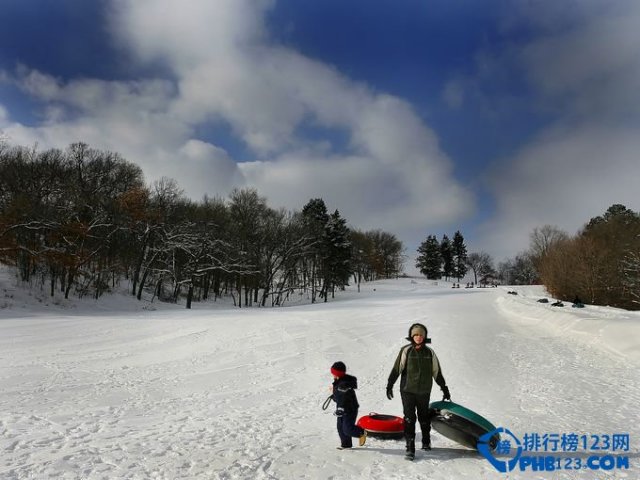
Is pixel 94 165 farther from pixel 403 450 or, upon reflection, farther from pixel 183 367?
pixel 403 450

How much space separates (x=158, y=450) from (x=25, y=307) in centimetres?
3055

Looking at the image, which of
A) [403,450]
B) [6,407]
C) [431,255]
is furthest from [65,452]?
[431,255]

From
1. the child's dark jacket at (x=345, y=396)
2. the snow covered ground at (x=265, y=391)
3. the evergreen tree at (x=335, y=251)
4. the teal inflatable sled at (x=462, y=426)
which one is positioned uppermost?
the evergreen tree at (x=335, y=251)

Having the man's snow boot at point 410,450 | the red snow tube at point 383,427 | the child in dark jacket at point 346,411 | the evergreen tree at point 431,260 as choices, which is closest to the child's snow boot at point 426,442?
the man's snow boot at point 410,450

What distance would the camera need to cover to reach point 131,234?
144 ft

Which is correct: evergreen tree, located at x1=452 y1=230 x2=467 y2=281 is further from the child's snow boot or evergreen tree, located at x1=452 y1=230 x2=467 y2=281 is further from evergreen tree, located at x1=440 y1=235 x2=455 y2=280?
the child's snow boot

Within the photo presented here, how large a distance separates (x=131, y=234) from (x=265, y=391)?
37834 mm

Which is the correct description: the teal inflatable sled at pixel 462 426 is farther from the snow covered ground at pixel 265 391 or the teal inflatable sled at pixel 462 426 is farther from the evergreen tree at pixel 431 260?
the evergreen tree at pixel 431 260

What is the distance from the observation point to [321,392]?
11.1m

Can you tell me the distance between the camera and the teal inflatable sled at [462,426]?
5867 mm

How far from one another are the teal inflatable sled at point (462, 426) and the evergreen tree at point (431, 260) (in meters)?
107

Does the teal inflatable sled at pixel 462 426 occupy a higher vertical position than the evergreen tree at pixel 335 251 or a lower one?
lower

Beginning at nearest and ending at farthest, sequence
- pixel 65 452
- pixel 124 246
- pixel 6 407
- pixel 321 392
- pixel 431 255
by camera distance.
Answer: pixel 65 452 → pixel 6 407 → pixel 321 392 → pixel 124 246 → pixel 431 255

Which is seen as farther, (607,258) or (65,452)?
(607,258)
